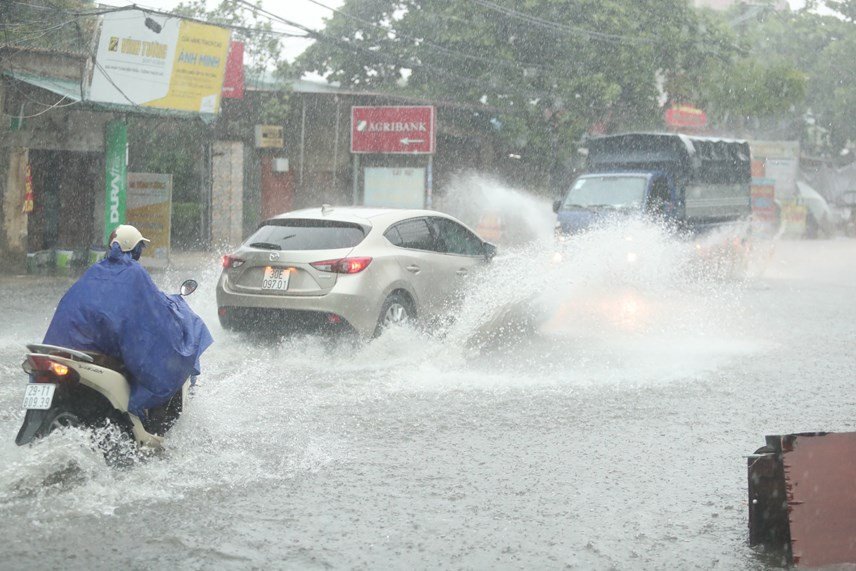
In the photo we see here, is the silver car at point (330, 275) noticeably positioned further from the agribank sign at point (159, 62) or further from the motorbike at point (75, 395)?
the agribank sign at point (159, 62)

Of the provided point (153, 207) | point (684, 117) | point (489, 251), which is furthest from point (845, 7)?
point (489, 251)

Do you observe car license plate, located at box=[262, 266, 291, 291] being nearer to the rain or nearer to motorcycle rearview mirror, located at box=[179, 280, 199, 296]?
the rain

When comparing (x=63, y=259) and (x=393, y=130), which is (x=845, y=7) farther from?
(x=63, y=259)

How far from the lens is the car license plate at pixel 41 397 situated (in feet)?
18.0

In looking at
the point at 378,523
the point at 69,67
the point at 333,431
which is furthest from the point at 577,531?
the point at 69,67

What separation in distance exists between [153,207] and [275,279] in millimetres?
13300

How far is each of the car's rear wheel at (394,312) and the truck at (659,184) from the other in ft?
28.6

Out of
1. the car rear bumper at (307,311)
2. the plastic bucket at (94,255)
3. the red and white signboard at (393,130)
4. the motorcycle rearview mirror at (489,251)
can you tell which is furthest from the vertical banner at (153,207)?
the car rear bumper at (307,311)

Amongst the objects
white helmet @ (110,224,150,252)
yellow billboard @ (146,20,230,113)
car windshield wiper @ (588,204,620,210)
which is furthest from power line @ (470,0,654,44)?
white helmet @ (110,224,150,252)

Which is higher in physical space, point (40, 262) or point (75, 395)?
point (75, 395)

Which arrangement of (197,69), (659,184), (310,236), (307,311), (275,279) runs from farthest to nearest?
(197,69)
(659,184)
(310,236)
(275,279)
(307,311)

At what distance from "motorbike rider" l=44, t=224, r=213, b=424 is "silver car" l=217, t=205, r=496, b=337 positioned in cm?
398

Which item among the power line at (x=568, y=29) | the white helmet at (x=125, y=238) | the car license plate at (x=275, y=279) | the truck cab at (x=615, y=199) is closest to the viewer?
the white helmet at (x=125, y=238)

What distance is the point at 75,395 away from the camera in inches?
224
